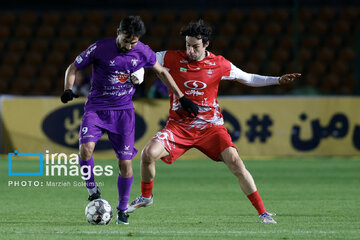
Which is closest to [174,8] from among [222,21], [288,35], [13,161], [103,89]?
[222,21]

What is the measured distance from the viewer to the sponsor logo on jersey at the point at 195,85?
739cm

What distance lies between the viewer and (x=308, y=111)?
49.5 ft

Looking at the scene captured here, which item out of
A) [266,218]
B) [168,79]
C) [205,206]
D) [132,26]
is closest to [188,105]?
[168,79]

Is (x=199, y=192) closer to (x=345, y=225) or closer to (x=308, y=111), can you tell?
(x=345, y=225)

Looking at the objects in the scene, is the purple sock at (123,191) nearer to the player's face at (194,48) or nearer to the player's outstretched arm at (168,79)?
the player's outstretched arm at (168,79)

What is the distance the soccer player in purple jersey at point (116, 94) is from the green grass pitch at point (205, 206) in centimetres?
63

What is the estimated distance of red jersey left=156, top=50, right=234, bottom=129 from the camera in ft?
24.2

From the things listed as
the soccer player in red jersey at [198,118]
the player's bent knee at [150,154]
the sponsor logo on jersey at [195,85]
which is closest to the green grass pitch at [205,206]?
the soccer player in red jersey at [198,118]

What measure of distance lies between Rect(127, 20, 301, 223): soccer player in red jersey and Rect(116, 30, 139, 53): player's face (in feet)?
2.09

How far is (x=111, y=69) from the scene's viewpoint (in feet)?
23.0

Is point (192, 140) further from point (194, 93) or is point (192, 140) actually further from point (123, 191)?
point (123, 191)

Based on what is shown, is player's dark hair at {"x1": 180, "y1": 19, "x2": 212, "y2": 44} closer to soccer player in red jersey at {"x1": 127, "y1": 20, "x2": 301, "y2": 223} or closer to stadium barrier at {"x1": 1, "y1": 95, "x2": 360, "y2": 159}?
soccer player in red jersey at {"x1": 127, "y1": 20, "x2": 301, "y2": 223}

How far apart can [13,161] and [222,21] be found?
863 centimetres

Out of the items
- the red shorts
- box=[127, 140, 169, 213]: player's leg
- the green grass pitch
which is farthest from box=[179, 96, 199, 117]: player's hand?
the green grass pitch
